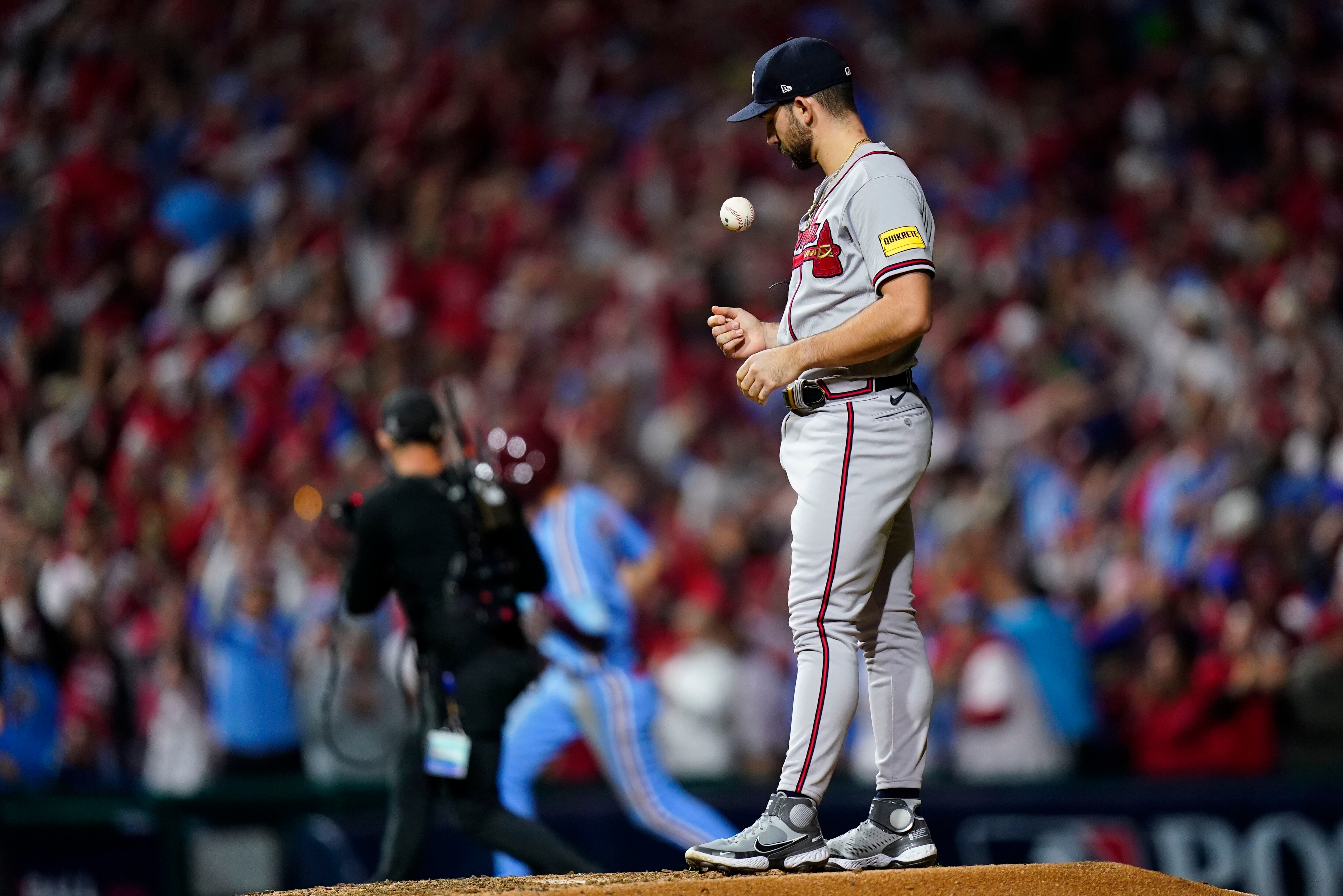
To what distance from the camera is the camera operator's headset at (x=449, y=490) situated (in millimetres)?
5766

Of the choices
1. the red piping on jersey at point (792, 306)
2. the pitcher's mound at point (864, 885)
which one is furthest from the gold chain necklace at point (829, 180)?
the pitcher's mound at point (864, 885)

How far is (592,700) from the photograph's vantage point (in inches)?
292

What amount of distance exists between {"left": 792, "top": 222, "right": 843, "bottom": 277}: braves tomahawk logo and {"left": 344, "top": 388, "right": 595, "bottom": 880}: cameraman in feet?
6.05

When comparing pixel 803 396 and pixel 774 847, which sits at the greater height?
pixel 803 396

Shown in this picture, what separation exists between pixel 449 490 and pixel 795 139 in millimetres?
2130

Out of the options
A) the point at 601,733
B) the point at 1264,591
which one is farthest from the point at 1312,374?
the point at 601,733

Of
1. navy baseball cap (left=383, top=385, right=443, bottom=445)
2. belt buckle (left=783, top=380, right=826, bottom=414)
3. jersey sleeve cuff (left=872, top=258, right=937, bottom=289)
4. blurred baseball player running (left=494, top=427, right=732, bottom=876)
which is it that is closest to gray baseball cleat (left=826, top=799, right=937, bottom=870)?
belt buckle (left=783, top=380, right=826, bottom=414)

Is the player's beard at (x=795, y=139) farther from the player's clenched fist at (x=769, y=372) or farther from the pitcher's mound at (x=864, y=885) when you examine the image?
the pitcher's mound at (x=864, y=885)

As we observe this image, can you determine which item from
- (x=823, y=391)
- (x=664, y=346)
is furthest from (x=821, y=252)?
(x=664, y=346)

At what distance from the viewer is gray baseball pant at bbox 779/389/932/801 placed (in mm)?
4215

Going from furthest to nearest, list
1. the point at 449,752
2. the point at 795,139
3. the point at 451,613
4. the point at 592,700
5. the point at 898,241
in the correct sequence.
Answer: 1. the point at 592,700
2. the point at 451,613
3. the point at 449,752
4. the point at 795,139
5. the point at 898,241

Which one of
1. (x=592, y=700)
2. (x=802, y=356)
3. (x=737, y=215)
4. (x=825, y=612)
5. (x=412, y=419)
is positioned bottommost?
(x=592, y=700)

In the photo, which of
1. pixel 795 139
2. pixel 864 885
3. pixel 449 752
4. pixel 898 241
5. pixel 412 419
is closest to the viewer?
pixel 864 885

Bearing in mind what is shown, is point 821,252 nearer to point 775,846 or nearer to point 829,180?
point 829,180
